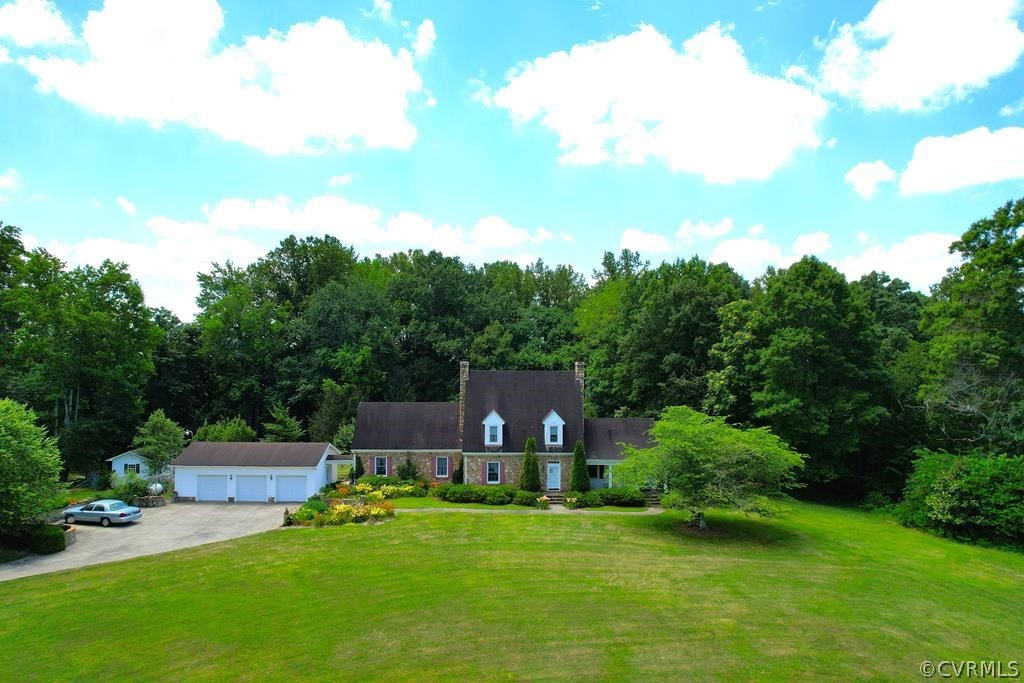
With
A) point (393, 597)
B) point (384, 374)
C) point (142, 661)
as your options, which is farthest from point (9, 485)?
point (384, 374)

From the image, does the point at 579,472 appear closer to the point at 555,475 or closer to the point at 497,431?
the point at 555,475

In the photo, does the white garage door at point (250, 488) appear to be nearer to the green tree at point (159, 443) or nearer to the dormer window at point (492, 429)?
the green tree at point (159, 443)

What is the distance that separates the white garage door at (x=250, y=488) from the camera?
34969 millimetres

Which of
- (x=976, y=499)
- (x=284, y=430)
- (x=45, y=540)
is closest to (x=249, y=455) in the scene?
(x=284, y=430)

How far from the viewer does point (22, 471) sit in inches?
969

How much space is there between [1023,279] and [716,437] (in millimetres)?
18791

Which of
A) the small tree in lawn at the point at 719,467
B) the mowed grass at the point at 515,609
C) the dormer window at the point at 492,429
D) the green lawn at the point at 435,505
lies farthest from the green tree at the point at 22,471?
the small tree in lawn at the point at 719,467

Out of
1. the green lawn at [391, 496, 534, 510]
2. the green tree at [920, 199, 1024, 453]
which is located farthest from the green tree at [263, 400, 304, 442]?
the green tree at [920, 199, 1024, 453]

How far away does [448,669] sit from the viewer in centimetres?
1440

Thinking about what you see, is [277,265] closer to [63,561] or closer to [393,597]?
[63,561]

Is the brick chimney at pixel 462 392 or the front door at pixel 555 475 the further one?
the brick chimney at pixel 462 392

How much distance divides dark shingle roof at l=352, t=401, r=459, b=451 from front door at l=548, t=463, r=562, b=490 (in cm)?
610

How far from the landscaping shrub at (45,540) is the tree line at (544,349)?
1620cm

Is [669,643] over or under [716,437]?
under
